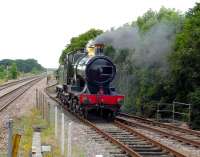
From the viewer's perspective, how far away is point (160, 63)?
29750 millimetres

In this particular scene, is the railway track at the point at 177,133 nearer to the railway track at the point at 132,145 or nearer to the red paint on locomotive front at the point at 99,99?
the railway track at the point at 132,145

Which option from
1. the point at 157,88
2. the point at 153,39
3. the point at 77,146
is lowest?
the point at 77,146

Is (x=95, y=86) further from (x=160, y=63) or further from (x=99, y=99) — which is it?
(x=160, y=63)

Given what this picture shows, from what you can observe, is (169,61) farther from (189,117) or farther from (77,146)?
(77,146)

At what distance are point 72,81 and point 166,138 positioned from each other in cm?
1091

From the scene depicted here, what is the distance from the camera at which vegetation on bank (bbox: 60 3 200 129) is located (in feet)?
82.3

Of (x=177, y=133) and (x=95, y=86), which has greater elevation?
(x=95, y=86)

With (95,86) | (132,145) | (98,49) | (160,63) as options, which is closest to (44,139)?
(132,145)

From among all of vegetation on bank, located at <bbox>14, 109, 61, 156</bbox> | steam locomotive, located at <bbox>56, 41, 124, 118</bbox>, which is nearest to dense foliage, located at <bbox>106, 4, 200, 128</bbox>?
steam locomotive, located at <bbox>56, 41, 124, 118</bbox>

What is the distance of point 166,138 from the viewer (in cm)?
1841

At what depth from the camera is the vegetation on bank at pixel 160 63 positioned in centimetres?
2509

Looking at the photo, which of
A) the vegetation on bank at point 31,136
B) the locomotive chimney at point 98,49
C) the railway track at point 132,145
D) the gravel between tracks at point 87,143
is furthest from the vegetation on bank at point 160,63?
the vegetation on bank at point 31,136

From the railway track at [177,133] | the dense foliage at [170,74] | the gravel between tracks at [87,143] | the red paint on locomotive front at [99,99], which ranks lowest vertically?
the gravel between tracks at [87,143]

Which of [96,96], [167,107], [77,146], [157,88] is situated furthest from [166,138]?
[157,88]
